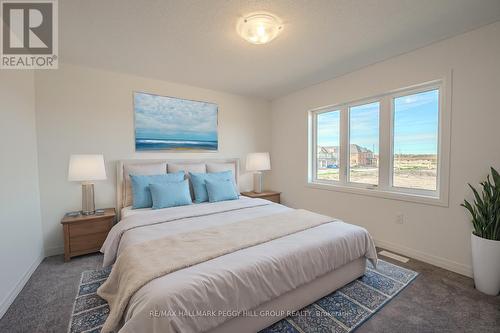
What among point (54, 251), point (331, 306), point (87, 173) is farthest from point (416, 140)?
point (54, 251)

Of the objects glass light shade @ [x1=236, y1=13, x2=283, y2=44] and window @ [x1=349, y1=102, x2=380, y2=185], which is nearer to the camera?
glass light shade @ [x1=236, y1=13, x2=283, y2=44]

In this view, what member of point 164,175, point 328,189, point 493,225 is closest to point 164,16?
point 164,175

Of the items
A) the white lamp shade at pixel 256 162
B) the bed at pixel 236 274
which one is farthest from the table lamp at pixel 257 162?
the bed at pixel 236 274

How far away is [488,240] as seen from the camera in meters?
1.79

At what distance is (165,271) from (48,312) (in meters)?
1.25

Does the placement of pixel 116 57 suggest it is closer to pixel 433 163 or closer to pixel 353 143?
pixel 353 143

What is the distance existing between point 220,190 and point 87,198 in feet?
5.29

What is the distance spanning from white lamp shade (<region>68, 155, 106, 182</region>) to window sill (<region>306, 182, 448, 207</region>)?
308 cm

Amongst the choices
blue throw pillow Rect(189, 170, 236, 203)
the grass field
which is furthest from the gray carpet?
blue throw pillow Rect(189, 170, 236, 203)

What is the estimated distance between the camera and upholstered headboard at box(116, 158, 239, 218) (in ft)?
9.53

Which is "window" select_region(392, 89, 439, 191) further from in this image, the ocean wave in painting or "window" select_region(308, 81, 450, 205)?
the ocean wave in painting

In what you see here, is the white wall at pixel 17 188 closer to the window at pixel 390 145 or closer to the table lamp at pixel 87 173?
the table lamp at pixel 87 173

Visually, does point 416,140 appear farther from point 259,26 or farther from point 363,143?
point 259,26

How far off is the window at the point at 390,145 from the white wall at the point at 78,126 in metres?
2.53
